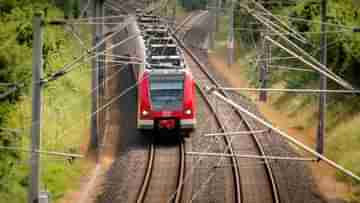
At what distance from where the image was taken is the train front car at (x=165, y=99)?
23875mm

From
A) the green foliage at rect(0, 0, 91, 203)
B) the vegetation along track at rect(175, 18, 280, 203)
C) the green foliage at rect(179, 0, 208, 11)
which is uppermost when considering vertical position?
the green foliage at rect(179, 0, 208, 11)

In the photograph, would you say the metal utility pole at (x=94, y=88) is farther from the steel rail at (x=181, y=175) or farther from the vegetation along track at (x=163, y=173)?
the steel rail at (x=181, y=175)

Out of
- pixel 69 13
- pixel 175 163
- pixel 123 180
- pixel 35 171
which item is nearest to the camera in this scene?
pixel 35 171

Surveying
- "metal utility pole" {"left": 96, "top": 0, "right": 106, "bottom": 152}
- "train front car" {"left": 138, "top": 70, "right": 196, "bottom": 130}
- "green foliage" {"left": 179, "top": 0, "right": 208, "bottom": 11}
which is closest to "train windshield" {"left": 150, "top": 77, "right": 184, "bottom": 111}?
"train front car" {"left": 138, "top": 70, "right": 196, "bottom": 130}

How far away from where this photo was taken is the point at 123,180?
841 inches

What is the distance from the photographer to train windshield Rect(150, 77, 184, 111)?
78.5 ft

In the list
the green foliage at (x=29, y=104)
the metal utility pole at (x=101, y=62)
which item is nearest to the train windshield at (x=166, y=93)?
the metal utility pole at (x=101, y=62)

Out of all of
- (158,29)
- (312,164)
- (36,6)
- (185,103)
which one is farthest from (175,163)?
(36,6)

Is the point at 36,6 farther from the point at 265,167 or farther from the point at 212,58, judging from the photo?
the point at 212,58

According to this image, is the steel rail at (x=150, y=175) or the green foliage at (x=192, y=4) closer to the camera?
the steel rail at (x=150, y=175)

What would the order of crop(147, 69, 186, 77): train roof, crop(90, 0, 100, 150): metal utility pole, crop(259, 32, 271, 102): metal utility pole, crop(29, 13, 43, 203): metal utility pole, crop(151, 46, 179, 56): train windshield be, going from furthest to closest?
1. crop(259, 32, 271, 102): metal utility pole
2. crop(151, 46, 179, 56): train windshield
3. crop(147, 69, 186, 77): train roof
4. crop(90, 0, 100, 150): metal utility pole
5. crop(29, 13, 43, 203): metal utility pole

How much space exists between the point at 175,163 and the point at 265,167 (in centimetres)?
290

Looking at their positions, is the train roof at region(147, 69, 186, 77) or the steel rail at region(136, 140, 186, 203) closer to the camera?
the steel rail at region(136, 140, 186, 203)

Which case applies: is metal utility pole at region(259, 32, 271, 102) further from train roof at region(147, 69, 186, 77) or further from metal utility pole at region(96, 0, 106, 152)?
train roof at region(147, 69, 186, 77)
